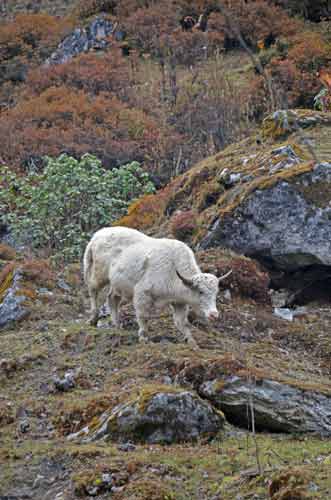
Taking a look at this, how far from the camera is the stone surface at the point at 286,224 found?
44.7 feet

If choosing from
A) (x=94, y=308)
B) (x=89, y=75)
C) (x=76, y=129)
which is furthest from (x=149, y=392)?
(x=89, y=75)

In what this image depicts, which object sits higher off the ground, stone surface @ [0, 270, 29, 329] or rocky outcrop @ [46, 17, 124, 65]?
stone surface @ [0, 270, 29, 329]

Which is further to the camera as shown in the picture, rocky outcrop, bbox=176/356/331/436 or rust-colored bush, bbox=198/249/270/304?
rust-colored bush, bbox=198/249/270/304

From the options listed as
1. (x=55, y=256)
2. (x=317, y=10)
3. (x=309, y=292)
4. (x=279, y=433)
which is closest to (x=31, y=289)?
(x=55, y=256)

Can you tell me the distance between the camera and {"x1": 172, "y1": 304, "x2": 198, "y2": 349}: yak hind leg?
10.7 metres

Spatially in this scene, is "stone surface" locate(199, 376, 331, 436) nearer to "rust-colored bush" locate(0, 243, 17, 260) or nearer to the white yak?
the white yak

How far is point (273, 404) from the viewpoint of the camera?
820cm

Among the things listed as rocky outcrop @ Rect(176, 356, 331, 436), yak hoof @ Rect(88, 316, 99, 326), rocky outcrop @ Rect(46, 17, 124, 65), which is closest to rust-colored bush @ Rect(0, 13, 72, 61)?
rocky outcrop @ Rect(46, 17, 124, 65)

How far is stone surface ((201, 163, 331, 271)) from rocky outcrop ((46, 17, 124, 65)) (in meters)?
25.0

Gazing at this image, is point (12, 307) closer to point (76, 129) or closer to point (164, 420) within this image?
point (164, 420)

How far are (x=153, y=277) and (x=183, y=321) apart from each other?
2.55 feet

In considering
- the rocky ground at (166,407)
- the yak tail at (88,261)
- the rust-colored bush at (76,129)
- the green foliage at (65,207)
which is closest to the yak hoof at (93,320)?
the rocky ground at (166,407)

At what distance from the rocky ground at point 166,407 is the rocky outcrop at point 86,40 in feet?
90.3

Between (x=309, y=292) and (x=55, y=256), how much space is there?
6422 millimetres
